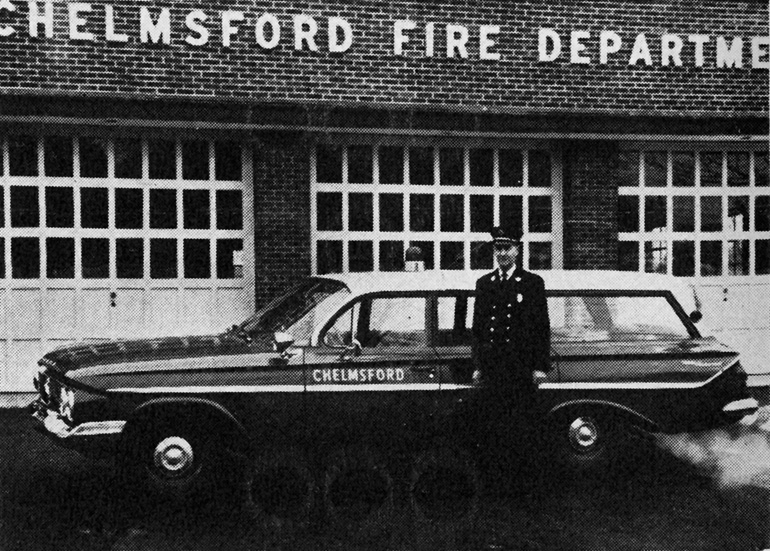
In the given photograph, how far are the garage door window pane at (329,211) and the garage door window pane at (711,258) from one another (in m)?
4.68

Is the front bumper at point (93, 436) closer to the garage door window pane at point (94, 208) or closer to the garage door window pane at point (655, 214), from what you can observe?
the garage door window pane at point (94, 208)

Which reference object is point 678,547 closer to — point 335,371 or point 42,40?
point 335,371

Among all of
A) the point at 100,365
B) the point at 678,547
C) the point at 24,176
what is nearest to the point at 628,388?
the point at 678,547

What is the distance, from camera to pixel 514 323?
266 inches

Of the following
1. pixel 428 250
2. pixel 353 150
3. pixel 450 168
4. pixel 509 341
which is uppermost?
pixel 353 150

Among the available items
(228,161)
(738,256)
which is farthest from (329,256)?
(738,256)

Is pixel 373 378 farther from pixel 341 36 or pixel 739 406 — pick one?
pixel 341 36

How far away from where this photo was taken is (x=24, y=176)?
433 inches

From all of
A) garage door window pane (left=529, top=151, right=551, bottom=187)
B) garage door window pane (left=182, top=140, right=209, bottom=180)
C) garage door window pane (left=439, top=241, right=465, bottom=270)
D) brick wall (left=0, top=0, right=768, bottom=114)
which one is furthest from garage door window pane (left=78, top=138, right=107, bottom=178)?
garage door window pane (left=529, top=151, right=551, bottom=187)

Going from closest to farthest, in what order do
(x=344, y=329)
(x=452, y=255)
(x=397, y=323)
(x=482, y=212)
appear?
1. (x=344, y=329)
2. (x=397, y=323)
3. (x=452, y=255)
4. (x=482, y=212)

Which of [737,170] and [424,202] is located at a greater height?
[737,170]

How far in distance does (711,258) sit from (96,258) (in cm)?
756

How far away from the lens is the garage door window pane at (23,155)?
36.1ft

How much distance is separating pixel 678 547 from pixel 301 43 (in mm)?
7482
